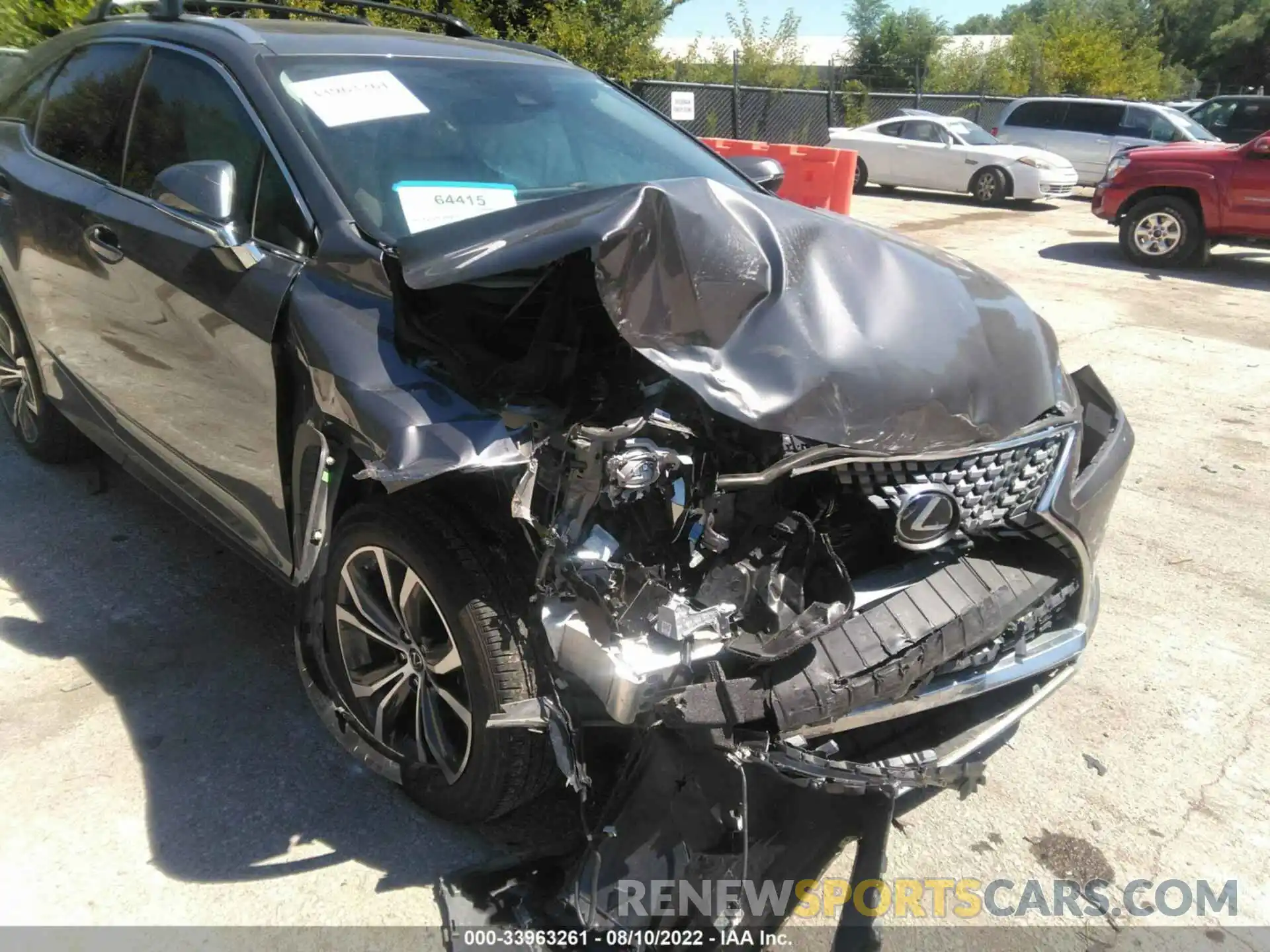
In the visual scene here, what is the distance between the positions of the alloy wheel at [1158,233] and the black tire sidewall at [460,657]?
35.6ft

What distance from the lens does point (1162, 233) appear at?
10.7m

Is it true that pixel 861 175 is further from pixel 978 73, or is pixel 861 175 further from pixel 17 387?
pixel 978 73

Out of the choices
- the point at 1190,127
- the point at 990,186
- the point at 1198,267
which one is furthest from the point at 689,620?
the point at 1190,127

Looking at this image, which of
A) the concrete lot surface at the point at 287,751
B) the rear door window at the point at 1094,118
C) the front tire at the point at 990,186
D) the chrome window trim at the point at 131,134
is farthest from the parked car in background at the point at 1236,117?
the chrome window trim at the point at 131,134

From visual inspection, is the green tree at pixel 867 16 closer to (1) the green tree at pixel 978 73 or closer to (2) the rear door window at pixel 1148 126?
(1) the green tree at pixel 978 73

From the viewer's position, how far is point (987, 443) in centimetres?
233

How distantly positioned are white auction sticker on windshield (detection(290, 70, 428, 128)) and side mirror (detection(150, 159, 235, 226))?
0.34 m

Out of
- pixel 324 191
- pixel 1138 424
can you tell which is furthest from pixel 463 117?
pixel 1138 424

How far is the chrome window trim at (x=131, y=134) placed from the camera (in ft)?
8.88

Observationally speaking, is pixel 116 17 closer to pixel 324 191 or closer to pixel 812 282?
pixel 324 191

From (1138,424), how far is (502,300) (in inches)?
186

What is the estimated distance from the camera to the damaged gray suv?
2088 millimetres

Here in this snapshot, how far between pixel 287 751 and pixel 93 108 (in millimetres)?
2644

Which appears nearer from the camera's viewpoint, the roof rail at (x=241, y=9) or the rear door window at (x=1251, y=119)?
the roof rail at (x=241, y=9)
